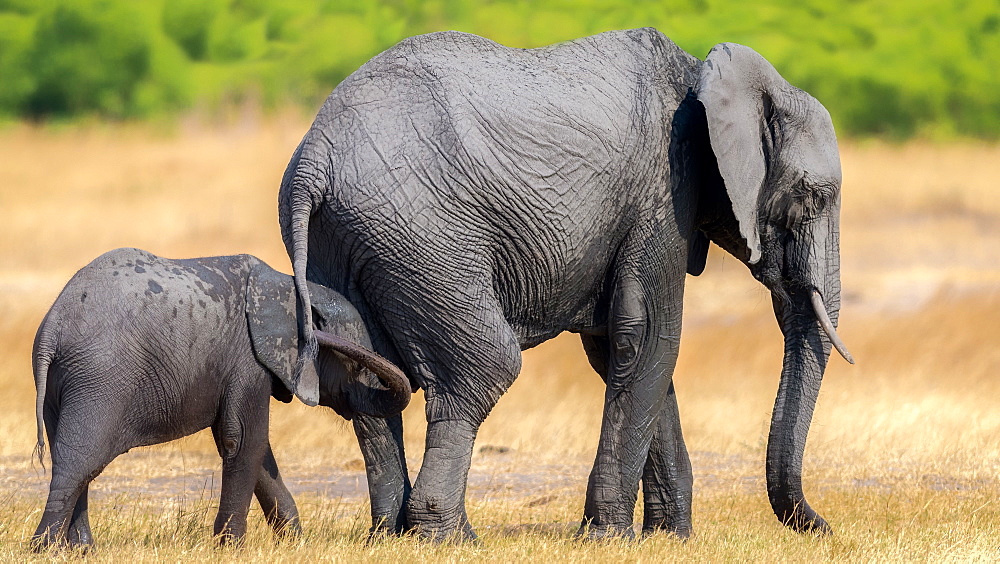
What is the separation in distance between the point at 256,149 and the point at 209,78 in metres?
2.06

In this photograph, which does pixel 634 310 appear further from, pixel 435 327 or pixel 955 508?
pixel 955 508

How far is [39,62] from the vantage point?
27.6 metres

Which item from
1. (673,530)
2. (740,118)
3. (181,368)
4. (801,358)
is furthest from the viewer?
(673,530)

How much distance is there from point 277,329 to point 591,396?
8.03 meters

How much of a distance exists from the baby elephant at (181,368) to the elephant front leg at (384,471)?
21 centimetres

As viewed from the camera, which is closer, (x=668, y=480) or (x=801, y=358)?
(x=801, y=358)

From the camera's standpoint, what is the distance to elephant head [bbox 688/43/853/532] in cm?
877

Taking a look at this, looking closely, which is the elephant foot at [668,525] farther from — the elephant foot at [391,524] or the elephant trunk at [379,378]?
the elephant trunk at [379,378]

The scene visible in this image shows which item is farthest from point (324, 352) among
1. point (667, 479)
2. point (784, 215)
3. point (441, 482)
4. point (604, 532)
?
point (784, 215)

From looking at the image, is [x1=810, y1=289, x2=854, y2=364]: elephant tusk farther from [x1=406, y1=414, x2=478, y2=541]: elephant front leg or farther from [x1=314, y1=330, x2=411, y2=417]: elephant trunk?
[x1=314, y1=330, x2=411, y2=417]: elephant trunk

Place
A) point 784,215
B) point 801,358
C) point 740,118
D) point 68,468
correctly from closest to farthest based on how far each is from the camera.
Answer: point 68,468 → point 740,118 → point 784,215 → point 801,358

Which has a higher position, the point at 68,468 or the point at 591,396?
the point at 591,396

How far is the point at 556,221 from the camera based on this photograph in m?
8.20

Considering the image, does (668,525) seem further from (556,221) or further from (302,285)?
(302,285)
